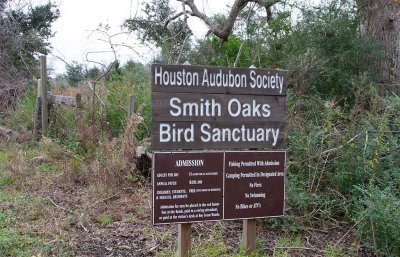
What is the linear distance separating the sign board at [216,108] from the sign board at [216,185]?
4.4 inches

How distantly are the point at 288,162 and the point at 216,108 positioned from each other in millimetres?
2212

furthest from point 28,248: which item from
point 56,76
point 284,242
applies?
point 56,76

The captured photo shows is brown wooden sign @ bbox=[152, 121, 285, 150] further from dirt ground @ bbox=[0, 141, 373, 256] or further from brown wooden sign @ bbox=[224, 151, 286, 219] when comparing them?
dirt ground @ bbox=[0, 141, 373, 256]

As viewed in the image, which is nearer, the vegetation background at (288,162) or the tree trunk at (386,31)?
the vegetation background at (288,162)

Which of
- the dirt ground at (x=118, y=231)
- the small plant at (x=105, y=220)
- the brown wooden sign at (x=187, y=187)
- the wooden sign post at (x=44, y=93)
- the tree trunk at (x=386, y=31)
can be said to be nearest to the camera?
the brown wooden sign at (x=187, y=187)

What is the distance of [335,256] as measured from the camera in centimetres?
511

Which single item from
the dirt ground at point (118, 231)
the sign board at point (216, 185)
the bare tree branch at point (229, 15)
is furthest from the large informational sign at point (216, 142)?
the bare tree branch at point (229, 15)

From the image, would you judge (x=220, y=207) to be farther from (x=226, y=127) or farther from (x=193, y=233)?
(x=193, y=233)

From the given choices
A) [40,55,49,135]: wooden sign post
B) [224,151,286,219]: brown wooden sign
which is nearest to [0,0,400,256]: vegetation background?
[40,55,49,135]: wooden sign post

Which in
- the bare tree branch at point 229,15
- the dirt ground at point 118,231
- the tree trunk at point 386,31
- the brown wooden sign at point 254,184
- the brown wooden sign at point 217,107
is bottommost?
the dirt ground at point 118,231

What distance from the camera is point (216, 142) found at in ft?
14.8

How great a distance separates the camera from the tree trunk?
9.29 m

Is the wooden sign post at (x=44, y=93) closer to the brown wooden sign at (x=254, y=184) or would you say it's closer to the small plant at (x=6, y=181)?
the small plant at (x=6, y=181)

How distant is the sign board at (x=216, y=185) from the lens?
423 centimetres
